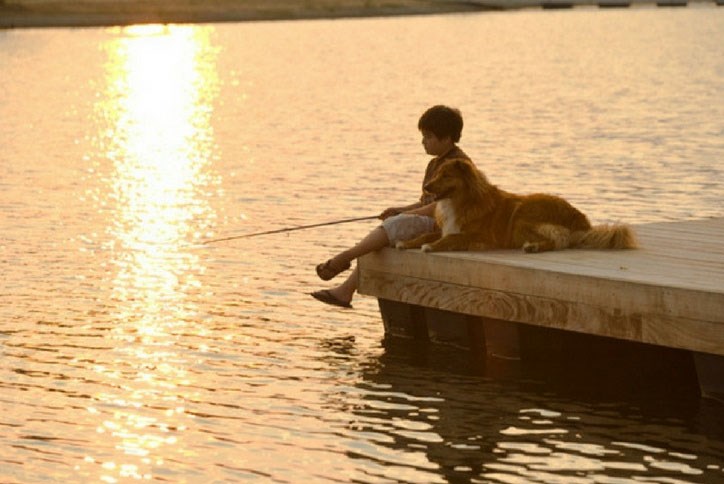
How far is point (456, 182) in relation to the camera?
12531 millimetres

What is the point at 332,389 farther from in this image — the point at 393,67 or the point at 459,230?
the point at 393,67

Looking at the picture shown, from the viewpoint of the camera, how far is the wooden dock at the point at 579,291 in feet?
36.2

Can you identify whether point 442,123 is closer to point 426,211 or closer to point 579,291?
point 426,211

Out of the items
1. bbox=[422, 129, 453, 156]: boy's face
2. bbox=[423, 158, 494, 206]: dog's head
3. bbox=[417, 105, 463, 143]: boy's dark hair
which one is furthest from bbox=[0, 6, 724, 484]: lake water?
bbox=[417, 105, 463, 143]: boy's dark hair

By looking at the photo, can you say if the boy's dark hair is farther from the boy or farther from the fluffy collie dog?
the fluffy collie dog

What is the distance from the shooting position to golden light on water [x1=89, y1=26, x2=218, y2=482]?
11.4 metres

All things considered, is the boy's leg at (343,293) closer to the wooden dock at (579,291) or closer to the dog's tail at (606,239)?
the wooden dock at (579,291)

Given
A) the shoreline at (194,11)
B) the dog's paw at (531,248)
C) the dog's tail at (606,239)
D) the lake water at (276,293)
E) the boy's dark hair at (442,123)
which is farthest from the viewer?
the shoreline at (194,11)

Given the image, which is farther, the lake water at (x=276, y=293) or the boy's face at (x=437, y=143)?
the boy's face at (x=437, y=143)

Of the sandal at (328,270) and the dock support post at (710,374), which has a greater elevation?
the sandal at (328,270)

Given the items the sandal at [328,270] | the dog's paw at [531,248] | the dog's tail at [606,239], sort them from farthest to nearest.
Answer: the sandal at [328,270], the dog's tail at [606,239], the dog's paw at [531,248]

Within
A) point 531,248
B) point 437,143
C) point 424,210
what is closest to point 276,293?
point 424,210

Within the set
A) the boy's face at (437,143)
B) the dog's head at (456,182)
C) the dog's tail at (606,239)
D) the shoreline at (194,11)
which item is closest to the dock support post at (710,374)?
the dog's tail at (606,239)

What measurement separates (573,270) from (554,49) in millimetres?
73206
